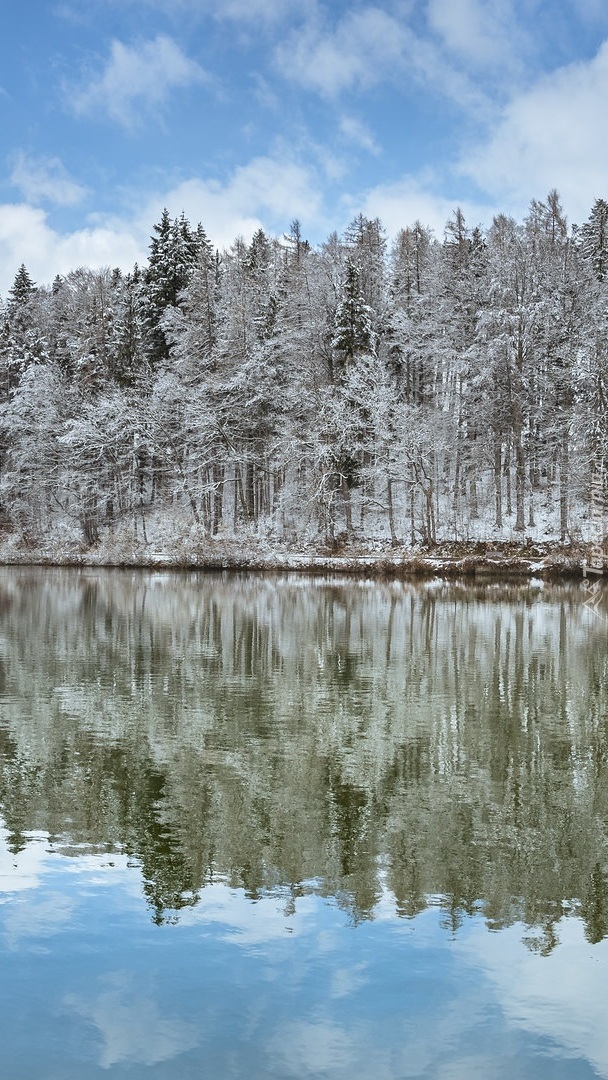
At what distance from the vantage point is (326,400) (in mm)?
51000

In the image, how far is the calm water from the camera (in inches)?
193

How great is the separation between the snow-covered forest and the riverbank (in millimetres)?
1300

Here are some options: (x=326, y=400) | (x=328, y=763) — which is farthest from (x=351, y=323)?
(x=328, y=763)

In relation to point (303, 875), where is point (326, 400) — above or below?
above

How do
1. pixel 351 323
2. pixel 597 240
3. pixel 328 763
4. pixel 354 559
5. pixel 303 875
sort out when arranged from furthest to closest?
pixel 597 240
pixel 351 323
pixel 354 559
pixel 328 763
pixel 303 875

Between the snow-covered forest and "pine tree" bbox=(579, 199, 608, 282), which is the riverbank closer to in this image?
the snow-covered forest

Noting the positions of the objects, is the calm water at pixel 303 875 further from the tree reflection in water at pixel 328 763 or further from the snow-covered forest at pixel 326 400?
the snow-covered forest at pixel 326 400

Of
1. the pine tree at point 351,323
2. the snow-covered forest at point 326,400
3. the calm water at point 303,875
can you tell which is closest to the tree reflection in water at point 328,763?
the calm water at point 303,875

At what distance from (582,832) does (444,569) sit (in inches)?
1394

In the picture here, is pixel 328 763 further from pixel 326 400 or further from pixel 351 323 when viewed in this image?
pixel 351 323

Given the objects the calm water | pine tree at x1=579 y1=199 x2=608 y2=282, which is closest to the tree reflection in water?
the calm water

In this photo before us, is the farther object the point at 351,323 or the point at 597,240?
the point at 597,240

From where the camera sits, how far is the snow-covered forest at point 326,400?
49750 mm

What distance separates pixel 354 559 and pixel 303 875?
38.6m
